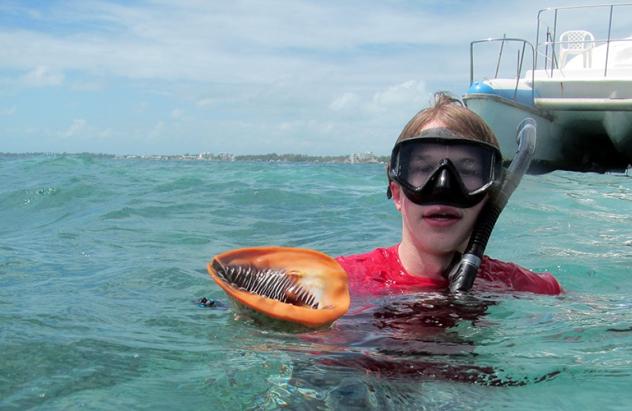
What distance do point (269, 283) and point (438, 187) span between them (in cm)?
70

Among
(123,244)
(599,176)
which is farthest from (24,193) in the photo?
(599,176)

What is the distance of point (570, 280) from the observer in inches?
179

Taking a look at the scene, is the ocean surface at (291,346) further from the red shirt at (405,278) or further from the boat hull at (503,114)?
the boat hull at (503,114)

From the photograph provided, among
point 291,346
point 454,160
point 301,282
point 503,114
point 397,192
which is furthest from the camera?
point 503,114

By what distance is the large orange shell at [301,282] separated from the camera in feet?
7.70

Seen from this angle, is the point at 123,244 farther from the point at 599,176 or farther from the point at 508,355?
the point at 599,176

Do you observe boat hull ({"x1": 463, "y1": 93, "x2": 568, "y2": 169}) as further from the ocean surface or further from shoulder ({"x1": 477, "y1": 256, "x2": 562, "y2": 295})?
shoulder ({"x1": 477, "y1": 256, "x2": 562, "y2": 295})

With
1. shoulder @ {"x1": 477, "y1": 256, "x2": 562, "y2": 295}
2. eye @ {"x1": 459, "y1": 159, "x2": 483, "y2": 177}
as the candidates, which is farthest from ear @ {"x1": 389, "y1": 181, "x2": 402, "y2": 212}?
shoulder @ {"x1": 477, "y1": 256, "x2": 562, "y2": 295}

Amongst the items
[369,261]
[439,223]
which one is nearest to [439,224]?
[439,223]

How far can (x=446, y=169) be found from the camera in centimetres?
261

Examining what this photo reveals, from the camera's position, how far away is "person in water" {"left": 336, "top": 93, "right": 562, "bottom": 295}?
2646mm

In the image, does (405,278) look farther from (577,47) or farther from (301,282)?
(577,47)

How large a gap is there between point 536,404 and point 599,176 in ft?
44.1

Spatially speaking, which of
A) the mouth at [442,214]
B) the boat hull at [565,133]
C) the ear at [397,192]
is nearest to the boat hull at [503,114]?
the boat hull at [565,133]
